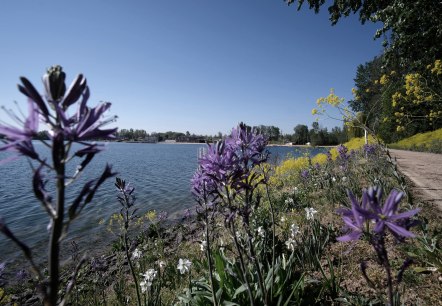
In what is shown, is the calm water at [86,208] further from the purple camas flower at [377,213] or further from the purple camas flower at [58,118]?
the purple camas flower at [377,213]

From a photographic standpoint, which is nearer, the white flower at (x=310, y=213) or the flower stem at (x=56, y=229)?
the flower stem at (x=56, y=229)

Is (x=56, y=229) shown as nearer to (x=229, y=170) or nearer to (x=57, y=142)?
(x=57, y=142)

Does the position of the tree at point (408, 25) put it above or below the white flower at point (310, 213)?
above

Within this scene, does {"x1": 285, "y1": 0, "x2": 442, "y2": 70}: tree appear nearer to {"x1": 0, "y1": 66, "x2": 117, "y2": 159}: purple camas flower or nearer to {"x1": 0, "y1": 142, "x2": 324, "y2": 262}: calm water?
{"x1": 0, "y1": 142, "x2": 324, "y2": 262}: calm water

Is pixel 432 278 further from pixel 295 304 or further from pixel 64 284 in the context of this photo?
pixel 64 284

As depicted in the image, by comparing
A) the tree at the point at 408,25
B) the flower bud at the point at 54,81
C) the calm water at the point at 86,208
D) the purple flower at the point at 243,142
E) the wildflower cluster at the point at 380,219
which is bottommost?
the calm water at the point at 86,208

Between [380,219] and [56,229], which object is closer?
[56,229]

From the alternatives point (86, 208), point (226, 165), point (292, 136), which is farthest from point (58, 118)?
point (292, 136)

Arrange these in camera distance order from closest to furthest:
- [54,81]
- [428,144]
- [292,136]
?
[54,81], [428,144], [292,136]

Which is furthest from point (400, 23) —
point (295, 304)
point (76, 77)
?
point (76, 77)

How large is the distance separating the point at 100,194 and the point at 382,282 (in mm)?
16020

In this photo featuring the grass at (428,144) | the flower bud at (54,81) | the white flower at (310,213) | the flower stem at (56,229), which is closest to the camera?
the flower stem at (56,229)

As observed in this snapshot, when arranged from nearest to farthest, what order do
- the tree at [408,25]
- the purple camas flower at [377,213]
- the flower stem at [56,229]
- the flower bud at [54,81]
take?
1. the flower stem at [56,229]
2. the flower bud at [54,81]
3. the purple camas flower at [377,213]
4. the tree at [408,25]

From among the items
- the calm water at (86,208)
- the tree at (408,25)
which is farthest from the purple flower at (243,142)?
the tree at (408,25)
